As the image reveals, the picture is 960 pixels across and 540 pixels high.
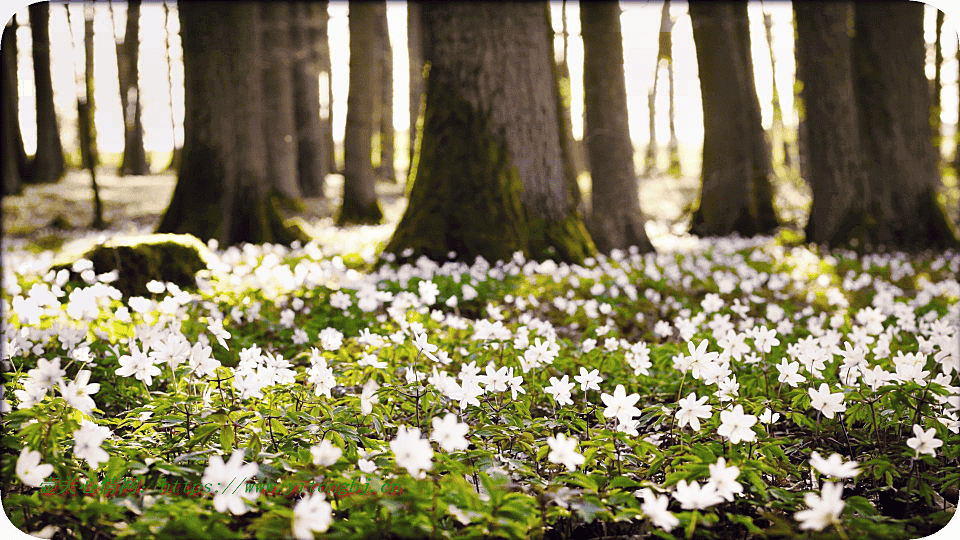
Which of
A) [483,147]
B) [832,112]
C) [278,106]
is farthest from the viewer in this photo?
[278,106]

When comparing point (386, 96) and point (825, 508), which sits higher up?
point (386, 96)

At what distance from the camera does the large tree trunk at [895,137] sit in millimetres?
9445

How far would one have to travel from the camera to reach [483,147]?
6.87 meters

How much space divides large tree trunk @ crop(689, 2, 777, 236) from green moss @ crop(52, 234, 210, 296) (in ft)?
34.9

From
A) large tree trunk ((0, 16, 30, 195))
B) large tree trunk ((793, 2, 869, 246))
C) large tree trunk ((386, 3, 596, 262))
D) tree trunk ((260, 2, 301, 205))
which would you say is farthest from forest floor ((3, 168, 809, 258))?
large tree trunk ((793, 2, 869, 246))

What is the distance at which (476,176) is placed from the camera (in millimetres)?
6812

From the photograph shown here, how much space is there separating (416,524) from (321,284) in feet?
12.8

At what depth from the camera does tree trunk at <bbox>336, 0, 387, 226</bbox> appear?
1468 cm

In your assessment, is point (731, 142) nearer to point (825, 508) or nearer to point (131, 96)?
point (825, 508)

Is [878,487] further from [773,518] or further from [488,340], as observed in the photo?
[488,340]

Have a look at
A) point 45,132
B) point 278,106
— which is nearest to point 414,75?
point 278,106

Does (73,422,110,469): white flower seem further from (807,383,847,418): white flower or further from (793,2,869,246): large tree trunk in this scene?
(793,2,869,246): large tree trunk

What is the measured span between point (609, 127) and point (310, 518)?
9399mm

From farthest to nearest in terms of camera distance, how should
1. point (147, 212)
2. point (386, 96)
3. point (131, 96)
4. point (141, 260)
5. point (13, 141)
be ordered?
1. point (131, 96)
2. point (386, 96)
3. point (13, 141)
4. point (147, 212)
5. point (141, 260)
